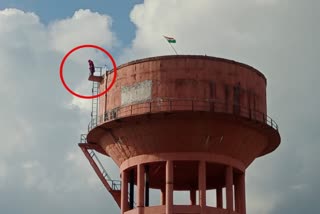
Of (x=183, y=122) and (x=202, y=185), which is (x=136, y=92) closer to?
(x=183, y=122)

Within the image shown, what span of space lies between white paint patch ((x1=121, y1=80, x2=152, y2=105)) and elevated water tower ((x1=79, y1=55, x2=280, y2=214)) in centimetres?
5

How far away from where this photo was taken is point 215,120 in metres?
38.5

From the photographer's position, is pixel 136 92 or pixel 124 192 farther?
pixel 124 192

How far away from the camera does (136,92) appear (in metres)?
39.5

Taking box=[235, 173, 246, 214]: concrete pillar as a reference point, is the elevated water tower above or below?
above

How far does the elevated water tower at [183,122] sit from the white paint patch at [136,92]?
0.16 ft

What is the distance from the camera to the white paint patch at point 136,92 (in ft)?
128

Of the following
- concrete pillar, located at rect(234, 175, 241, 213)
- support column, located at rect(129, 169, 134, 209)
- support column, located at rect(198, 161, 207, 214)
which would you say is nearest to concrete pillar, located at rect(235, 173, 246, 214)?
concrete pillar, located at rect(234, 175, 241, 213)

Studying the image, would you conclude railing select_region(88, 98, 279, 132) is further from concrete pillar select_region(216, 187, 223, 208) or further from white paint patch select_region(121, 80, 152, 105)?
concrete pillar select_region(216, 187, 223, 208)

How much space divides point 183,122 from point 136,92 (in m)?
2.89

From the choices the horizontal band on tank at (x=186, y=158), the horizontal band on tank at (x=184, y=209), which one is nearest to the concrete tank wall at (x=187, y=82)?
the horizontal band on tank at (x=186, y=158)

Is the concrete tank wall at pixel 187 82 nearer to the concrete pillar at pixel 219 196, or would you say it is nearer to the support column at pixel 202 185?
the support column at pixel 202 185

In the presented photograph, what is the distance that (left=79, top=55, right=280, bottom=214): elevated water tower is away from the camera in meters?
38.5

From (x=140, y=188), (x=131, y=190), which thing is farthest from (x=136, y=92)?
(x=131, y=190)
